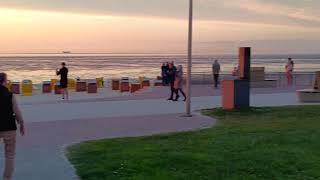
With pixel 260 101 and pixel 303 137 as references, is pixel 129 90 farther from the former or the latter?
pixel 303 137

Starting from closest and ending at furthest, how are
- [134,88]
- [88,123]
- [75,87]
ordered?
[88,123]
[134,88]
[75,87]

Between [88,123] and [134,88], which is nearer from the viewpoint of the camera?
[88,123]

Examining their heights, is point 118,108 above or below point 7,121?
below

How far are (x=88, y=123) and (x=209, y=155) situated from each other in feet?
21.6

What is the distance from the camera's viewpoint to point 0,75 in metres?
8.27

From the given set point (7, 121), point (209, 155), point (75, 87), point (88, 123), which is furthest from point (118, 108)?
point (75, 87)

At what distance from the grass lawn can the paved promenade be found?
50 cm

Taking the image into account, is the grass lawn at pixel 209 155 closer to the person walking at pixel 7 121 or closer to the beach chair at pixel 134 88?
the person walking at pixel 7 121

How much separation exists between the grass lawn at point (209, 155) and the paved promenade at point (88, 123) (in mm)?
505

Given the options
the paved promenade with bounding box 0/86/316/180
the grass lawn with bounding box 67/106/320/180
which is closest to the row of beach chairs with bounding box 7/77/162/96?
the paved promenade with bounding box 0/86/316/180

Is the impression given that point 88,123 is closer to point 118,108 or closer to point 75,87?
point 118,108

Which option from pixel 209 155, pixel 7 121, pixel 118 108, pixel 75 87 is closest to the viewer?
pixel 7 121

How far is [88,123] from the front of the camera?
16.0 meters

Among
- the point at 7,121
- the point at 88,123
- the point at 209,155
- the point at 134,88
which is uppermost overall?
the point at 7,121
